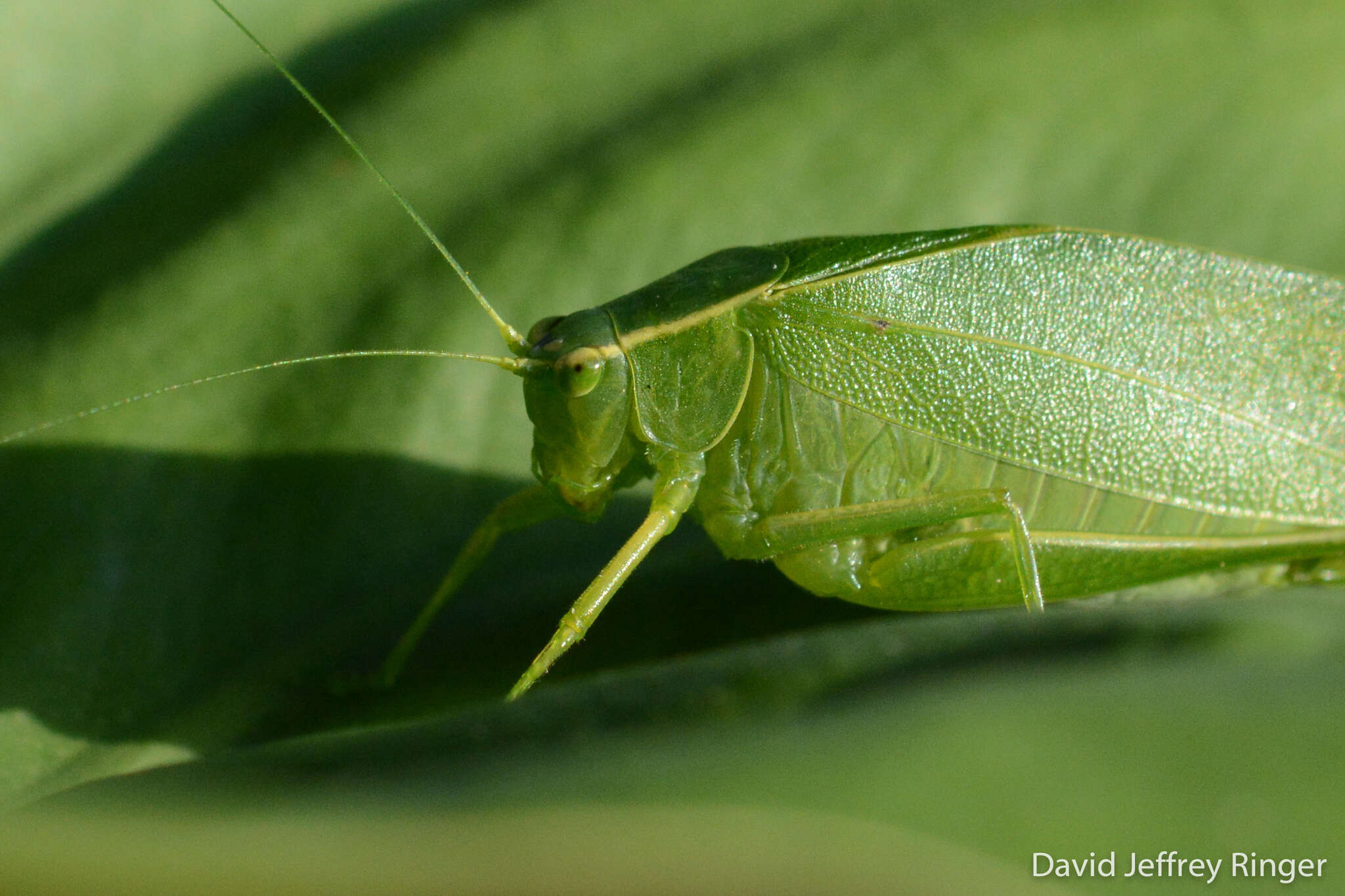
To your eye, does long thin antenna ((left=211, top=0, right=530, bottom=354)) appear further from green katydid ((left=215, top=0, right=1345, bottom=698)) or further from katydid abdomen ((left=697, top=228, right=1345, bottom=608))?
katydid abdomen ((left=697, top=228, right=1345, bottom=608))

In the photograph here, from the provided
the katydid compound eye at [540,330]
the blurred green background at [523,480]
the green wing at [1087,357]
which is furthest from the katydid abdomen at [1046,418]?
the katydid compound eye at [540,330]

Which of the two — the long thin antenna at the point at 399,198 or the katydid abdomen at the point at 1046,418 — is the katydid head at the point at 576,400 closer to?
the long thin antenna at the point at 399,198

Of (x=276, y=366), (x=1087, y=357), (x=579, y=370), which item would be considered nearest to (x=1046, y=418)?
(x=1087, y=357)

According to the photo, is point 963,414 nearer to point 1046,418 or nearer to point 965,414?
point 965,414

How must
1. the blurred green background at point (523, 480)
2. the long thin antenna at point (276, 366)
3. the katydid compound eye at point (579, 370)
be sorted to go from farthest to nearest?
the katydid compound eye at point (579, 370) < the long thin antenna at point (276, 366) < the blurred green background at point (523, 480)

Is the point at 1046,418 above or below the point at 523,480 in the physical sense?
above

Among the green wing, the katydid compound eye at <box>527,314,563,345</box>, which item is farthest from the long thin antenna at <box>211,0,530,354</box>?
the green wing

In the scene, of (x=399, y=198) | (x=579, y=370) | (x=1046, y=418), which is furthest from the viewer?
(x=1046, y=418)
